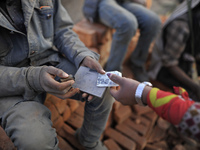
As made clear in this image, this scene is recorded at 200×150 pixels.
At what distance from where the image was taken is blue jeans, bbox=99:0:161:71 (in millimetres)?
1823

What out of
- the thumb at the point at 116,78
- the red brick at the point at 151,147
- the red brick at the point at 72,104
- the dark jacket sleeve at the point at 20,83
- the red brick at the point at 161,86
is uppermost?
the thumb at the point at 116,78

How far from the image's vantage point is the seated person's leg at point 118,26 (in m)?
1.81

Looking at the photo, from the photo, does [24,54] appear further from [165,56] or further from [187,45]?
[187,45]

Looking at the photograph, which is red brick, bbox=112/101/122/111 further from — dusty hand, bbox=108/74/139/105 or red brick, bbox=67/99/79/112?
dusty hand, bbox=108/74/139/105

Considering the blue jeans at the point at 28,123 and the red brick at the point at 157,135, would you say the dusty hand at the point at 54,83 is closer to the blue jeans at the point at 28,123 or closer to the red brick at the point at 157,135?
the blue jeans at the point at 28,123

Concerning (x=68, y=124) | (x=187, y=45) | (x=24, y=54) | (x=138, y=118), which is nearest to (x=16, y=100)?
(x=24, y=54)

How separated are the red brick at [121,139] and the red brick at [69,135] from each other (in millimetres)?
417

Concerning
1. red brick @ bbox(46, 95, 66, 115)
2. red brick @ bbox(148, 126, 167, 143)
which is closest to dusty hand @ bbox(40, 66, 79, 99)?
red brick @ bbox(46, 95, 66, 115)

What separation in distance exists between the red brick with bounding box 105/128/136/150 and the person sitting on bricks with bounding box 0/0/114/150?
Result: 1.21 ft

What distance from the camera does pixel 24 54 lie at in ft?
3.81

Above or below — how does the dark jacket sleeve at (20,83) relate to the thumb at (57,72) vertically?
below

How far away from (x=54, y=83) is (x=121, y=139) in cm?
116

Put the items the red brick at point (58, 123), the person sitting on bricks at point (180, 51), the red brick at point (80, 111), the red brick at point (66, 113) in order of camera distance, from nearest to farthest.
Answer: the red brick at point (58, 123) < the red brick at point (66, 113) < the red brick at point (80, 111) < the person sitting on bricks at point (180, 51)

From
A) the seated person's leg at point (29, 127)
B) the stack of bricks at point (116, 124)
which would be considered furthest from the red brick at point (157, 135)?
the seated person's leg at point (29, 127)
